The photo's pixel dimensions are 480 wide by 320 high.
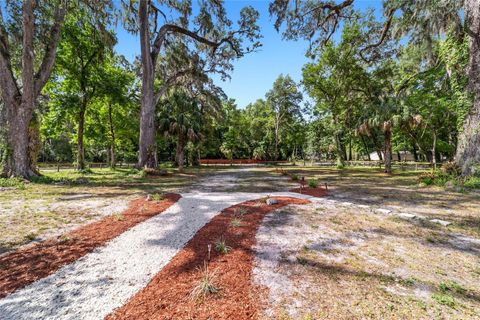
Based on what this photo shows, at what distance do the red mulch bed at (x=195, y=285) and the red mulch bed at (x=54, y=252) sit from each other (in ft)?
5.18

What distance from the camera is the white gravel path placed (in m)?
2.32

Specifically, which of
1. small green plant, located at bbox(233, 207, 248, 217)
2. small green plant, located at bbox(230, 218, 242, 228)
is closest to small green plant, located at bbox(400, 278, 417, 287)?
small green plant, located at bbox(230, 218, 242, 228)

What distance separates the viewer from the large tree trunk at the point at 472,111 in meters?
10.5

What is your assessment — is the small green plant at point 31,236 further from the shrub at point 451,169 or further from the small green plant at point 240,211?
the shrub at point 451,169

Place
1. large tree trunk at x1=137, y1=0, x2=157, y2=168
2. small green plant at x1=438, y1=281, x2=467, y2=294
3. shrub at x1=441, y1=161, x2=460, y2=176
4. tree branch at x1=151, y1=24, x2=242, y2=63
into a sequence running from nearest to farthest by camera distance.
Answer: small green plant at x1=438, y1=281, x2=467, y2=294 < shrub at x1=441, y1=161, x2=460, y2=176 < large tree trunk at x1=137, y1=0, x2=157, y2=168 < tree branch at x1=151, y1=24, x2=242, y2=63

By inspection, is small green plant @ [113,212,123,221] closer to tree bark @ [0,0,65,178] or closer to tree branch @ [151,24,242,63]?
tree bark @ [0,0,65,178]

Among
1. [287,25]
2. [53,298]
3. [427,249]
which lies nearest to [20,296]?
[53,298]

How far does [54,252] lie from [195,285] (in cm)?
266

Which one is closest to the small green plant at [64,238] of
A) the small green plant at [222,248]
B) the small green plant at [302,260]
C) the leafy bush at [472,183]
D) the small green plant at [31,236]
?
the small green plant at [31,236]

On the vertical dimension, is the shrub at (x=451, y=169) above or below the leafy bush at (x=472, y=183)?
above

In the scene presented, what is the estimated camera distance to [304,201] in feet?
24.9

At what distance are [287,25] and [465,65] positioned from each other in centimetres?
1004

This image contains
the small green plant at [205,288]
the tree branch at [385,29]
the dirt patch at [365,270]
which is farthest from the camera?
the tree branch at [385,29]

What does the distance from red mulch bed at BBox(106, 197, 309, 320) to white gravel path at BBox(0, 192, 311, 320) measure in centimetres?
18
